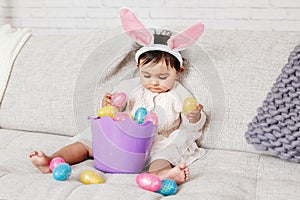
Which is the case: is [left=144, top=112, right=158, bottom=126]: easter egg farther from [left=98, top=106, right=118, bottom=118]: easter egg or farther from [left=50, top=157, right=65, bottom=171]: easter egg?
[left=50, top=157, right=65, bottom=171]: easter egg

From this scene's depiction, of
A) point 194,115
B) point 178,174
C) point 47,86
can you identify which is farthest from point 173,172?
point 47,86

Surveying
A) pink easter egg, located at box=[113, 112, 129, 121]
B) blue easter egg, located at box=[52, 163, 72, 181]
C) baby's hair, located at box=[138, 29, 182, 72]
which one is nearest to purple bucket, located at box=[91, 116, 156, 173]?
pink easter egg, located at box=[113, 112, 129, 121]

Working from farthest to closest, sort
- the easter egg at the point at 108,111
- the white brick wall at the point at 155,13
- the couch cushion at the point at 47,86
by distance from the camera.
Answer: the white brick wall at the point at 155,13 < the couch cushion at the point at 47,86 < the easter egg at the point at 108,111

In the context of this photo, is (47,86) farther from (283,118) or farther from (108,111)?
(283,118)

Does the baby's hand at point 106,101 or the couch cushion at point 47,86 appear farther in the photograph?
the couch cushion at point 47,86

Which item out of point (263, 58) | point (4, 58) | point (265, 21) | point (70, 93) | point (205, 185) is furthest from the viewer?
point (265, 21)

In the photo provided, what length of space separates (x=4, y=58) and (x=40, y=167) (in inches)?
26.6

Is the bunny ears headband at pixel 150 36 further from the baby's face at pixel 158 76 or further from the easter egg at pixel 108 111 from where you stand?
the easter egg at pixel 108 111

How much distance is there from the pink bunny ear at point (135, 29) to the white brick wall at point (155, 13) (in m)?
0.70

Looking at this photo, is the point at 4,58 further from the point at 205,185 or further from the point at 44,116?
the point at 205,185

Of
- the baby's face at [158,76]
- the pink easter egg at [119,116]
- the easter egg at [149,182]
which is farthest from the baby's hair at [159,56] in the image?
the easter egg at [149,182]

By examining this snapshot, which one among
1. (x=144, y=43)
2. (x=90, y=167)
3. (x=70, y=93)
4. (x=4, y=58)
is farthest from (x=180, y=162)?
(x=4, y=58)

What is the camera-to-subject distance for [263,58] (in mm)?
1692

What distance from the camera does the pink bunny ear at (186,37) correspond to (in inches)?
60.4
